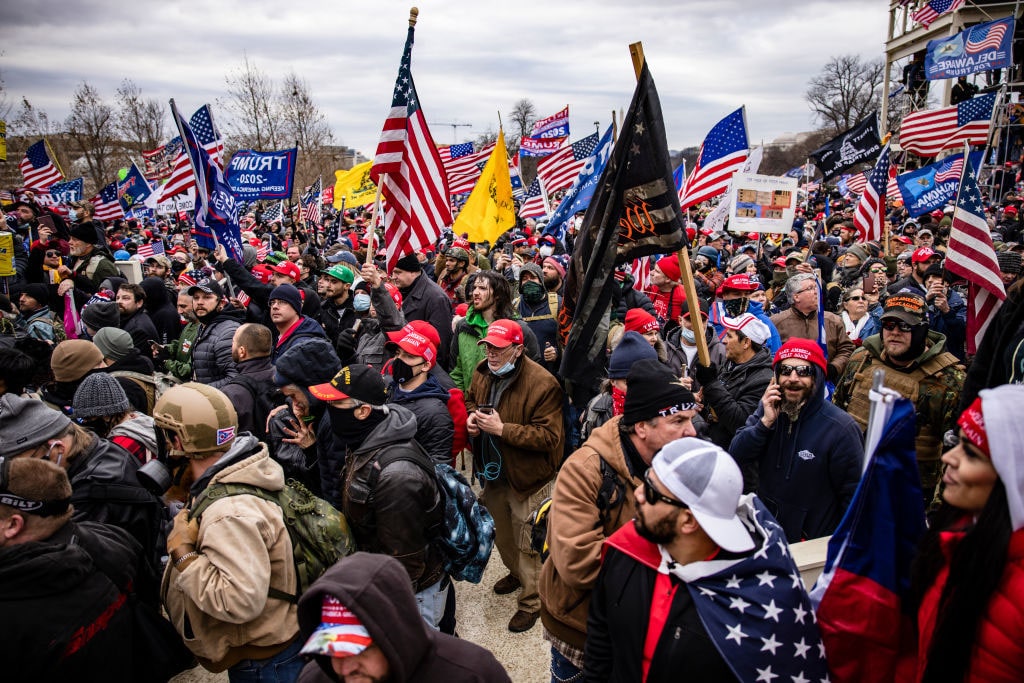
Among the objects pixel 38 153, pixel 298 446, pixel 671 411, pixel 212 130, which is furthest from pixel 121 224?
pixel 671 411

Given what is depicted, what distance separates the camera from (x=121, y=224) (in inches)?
935

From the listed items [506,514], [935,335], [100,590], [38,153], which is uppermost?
[38,153]

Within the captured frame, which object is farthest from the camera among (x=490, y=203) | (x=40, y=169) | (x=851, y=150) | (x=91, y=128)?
(x=91, y=128)

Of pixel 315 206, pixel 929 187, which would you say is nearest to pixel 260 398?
pixel 929 187

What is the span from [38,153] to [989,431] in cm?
2143

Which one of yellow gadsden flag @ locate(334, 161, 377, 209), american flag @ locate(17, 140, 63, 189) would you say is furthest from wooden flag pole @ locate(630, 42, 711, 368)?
american flag @ locate(17, 140, 63, 189)

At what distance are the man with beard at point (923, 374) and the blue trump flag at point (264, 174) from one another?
10.2 meters

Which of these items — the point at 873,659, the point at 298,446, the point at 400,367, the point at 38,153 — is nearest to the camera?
the point at 873,659

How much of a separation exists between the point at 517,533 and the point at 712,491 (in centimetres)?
294

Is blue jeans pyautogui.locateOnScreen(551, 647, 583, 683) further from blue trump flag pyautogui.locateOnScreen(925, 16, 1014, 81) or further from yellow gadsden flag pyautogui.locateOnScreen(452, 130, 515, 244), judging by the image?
blue trump flag pyautogui.locateOnScreen(925, 16, 1014, 81)

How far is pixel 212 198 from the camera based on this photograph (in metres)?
7.74

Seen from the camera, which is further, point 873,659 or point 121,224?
point 121,224

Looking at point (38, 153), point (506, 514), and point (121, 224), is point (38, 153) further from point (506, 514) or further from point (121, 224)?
point (506, 514)

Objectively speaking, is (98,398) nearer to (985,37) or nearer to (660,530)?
(660,530)
